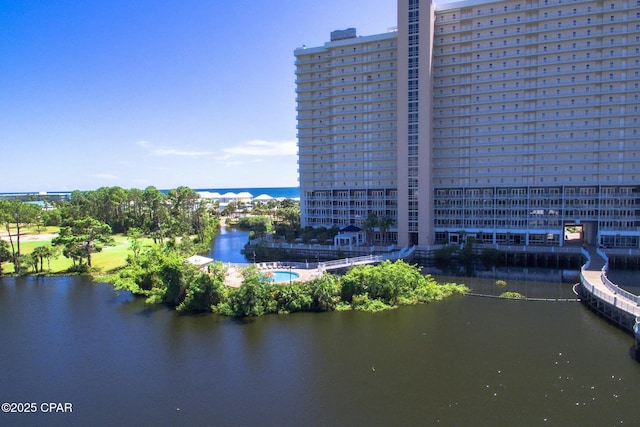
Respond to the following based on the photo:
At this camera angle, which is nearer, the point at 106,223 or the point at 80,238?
the point at 80,238

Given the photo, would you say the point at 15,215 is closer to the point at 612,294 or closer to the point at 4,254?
the point at 4,254

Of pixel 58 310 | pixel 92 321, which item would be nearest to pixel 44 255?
pixel 58 310

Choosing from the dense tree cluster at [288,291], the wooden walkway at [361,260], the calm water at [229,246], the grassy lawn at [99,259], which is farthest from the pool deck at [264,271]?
the calm water at [229,246]

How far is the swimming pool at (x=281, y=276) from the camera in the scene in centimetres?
4317

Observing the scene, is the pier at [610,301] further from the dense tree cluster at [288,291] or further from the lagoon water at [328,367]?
the dense tree cluster at [288,291]

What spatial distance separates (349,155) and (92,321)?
52540 mm

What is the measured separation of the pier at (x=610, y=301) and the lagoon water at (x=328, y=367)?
107 centimetres

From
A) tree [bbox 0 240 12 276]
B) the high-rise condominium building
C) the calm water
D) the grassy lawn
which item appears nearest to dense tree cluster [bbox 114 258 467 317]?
the grassy lawn

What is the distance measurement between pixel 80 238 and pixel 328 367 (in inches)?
1737

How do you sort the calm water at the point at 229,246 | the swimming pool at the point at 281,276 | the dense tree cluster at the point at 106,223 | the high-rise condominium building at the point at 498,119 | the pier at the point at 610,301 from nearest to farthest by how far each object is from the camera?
1. the pier at the point at 610,301
2. the swimming pool at the point at 281,276
3. the dense tree cluster at the point at 106,223
4. the high-rise condominium building at the point at 498,119
5. the calm water at the point at 229,246

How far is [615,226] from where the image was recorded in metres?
63.6

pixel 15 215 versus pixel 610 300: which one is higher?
pixel 15 215

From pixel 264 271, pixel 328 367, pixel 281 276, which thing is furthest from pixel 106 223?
pixel 328 367

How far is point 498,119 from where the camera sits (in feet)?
228
